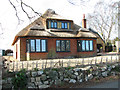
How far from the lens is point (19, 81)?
6.75m

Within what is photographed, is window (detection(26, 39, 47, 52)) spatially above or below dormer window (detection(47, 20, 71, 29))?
below

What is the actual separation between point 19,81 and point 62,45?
10.6 m

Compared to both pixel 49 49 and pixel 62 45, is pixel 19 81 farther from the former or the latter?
pixel 62 45

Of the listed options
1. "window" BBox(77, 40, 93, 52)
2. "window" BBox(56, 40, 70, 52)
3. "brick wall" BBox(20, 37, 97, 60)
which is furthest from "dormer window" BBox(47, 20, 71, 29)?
"window" BBox(77, 40, 93, 52)

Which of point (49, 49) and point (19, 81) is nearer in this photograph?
point (19, 81)

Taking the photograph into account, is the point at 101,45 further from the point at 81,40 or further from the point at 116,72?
the point at 116,72

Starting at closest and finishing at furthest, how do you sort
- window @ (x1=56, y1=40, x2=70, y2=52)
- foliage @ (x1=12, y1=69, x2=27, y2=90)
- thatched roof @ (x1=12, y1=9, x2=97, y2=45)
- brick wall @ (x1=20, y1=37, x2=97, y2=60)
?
foliage @ (x1=12, y1=69, x2=27, y2=90)
thatched roof @ (x1=12, y1=9, x2=97, y2=45)
brick wall @ (x1=20, y1=37, x2=97, y2=60)
window @ (x1=56, y1=40, x2=70, y2=52)

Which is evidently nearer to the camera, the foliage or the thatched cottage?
the foliage

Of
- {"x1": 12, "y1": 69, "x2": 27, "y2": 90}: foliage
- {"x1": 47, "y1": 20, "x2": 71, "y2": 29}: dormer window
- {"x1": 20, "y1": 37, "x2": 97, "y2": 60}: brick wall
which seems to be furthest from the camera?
{"x1": 47, "y1": 20, "x2": 71, "y2": 29}: dormer window

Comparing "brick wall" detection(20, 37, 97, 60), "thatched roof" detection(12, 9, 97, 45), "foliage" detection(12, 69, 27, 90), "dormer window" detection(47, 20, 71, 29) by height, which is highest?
"dormer window" detection(47, 20, 71, 29)

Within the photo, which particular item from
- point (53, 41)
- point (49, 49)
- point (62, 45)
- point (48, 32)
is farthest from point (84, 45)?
point (48, 32)

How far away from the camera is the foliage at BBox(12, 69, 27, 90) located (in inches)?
264

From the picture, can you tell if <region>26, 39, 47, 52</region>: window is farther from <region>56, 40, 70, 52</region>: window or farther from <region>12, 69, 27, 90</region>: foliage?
<region>12, 69, 27, 90</region>: foliage

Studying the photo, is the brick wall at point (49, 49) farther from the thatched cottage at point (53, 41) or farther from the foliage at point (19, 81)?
the foliage at point (19, 81)
